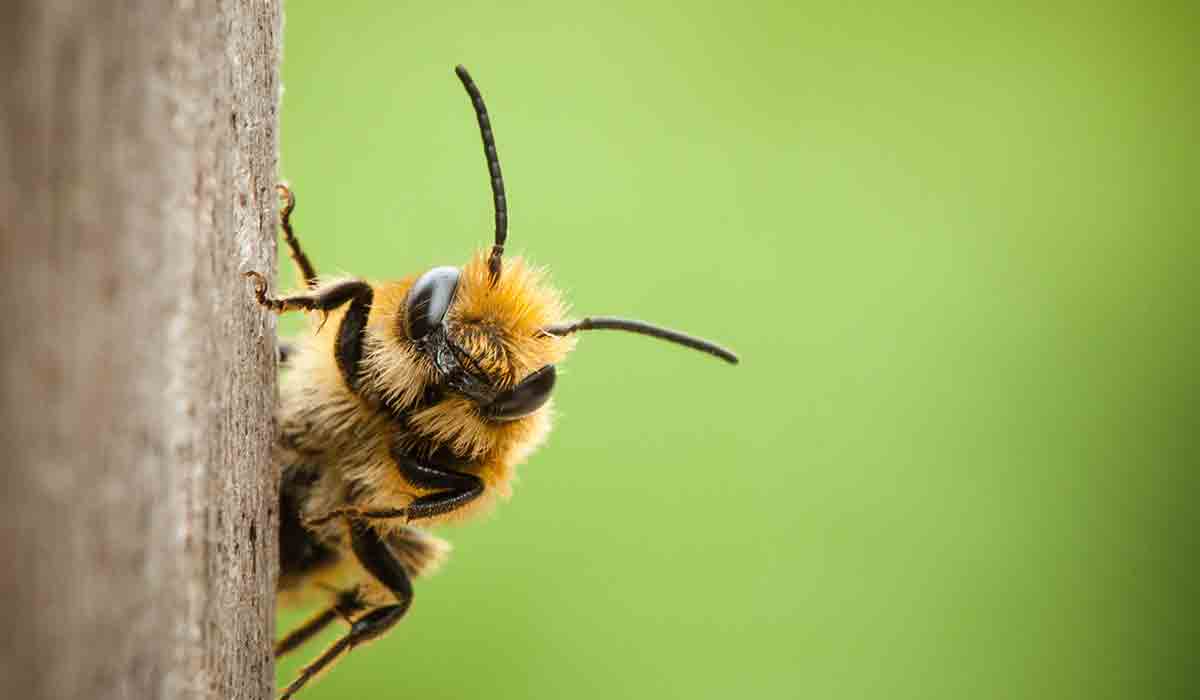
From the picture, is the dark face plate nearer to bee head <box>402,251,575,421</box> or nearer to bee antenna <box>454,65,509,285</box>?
bee head <box>402,251,575,421</box>

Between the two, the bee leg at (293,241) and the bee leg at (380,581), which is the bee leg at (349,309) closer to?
the bee leg at (293,241)

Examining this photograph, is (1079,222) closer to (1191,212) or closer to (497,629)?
(1191,212)

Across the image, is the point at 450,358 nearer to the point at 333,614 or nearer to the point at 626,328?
the point at 626,328

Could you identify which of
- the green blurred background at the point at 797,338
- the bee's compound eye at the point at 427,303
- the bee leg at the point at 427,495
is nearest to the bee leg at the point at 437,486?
the bee leg at the point at 427,495

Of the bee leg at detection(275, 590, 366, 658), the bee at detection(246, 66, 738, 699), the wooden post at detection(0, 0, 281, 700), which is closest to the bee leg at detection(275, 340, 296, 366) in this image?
the bee at detection(246, 66, 738, 699)

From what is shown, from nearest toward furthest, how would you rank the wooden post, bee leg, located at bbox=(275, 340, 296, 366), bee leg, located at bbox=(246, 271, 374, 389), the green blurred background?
the wooden post → bee leg, located at bbox=(246, 271, 374, 389) → bee leg, located at bbox=(275, 340, 296, 366) → the green blurred background

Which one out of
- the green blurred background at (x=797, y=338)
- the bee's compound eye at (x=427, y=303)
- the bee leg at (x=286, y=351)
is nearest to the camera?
the bee's compound eye at (x=427, y=303)

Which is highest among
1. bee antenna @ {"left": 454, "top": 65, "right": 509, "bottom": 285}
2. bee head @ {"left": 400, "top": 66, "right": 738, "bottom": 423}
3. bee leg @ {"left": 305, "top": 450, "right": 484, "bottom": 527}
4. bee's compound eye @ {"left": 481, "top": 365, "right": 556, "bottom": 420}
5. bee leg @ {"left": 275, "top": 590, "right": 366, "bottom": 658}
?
bee antenna @ {"left": 454, "top": 65, "right": 509, "bottom": 285}
